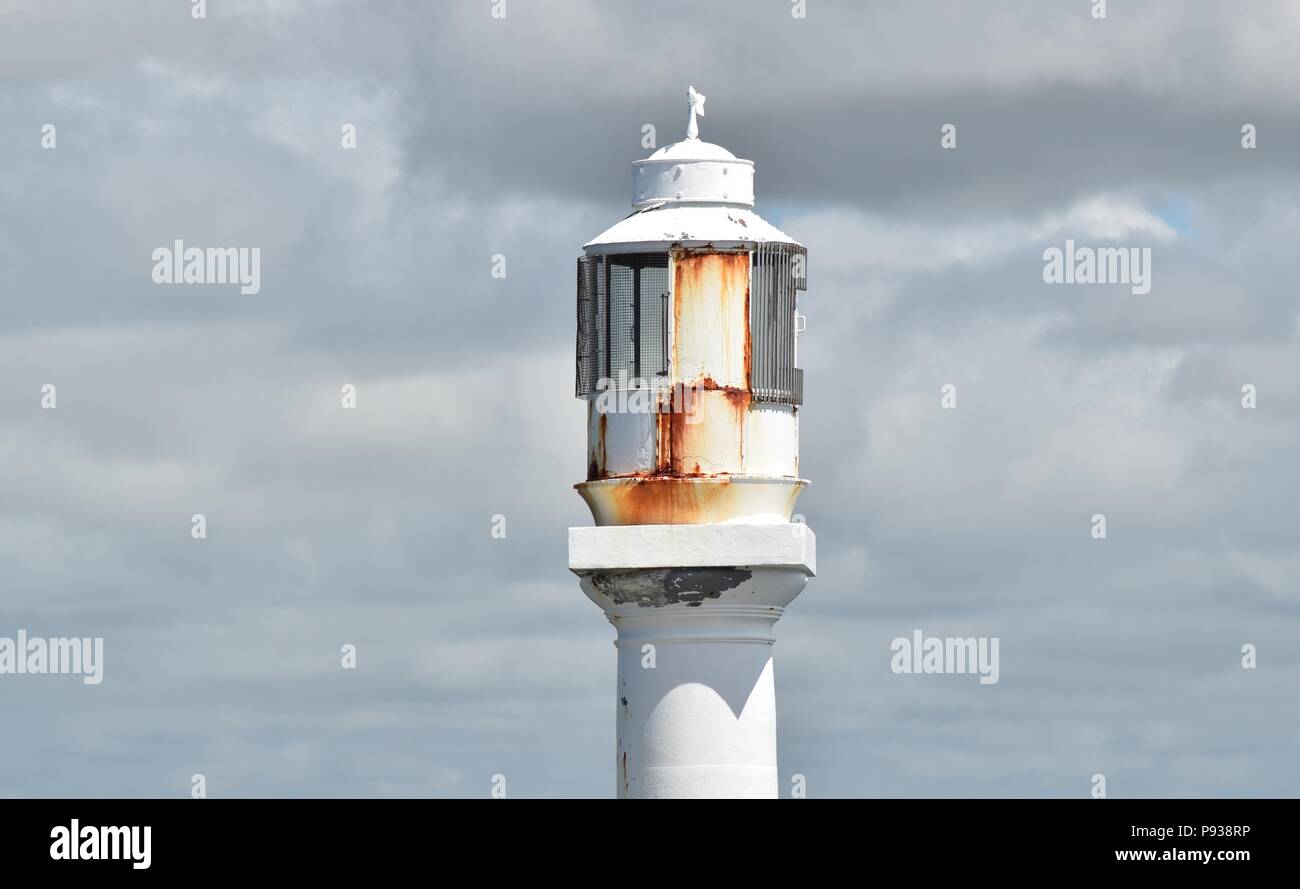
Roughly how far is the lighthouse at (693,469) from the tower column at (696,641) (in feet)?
0.05

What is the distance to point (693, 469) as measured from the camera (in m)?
45.8

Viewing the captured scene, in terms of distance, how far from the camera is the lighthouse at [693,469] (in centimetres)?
4550

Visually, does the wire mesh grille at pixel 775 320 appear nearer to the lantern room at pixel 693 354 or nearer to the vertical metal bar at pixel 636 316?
the lantern room at pixel 693 354

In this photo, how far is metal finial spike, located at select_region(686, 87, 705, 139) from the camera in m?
46.6

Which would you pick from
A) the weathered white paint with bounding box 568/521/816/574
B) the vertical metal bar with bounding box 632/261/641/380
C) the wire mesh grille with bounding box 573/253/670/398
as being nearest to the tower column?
the weathered white paint with bounding box 568/521/816/574

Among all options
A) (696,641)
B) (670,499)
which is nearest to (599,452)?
(670,499)

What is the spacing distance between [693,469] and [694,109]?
14.4 ft
